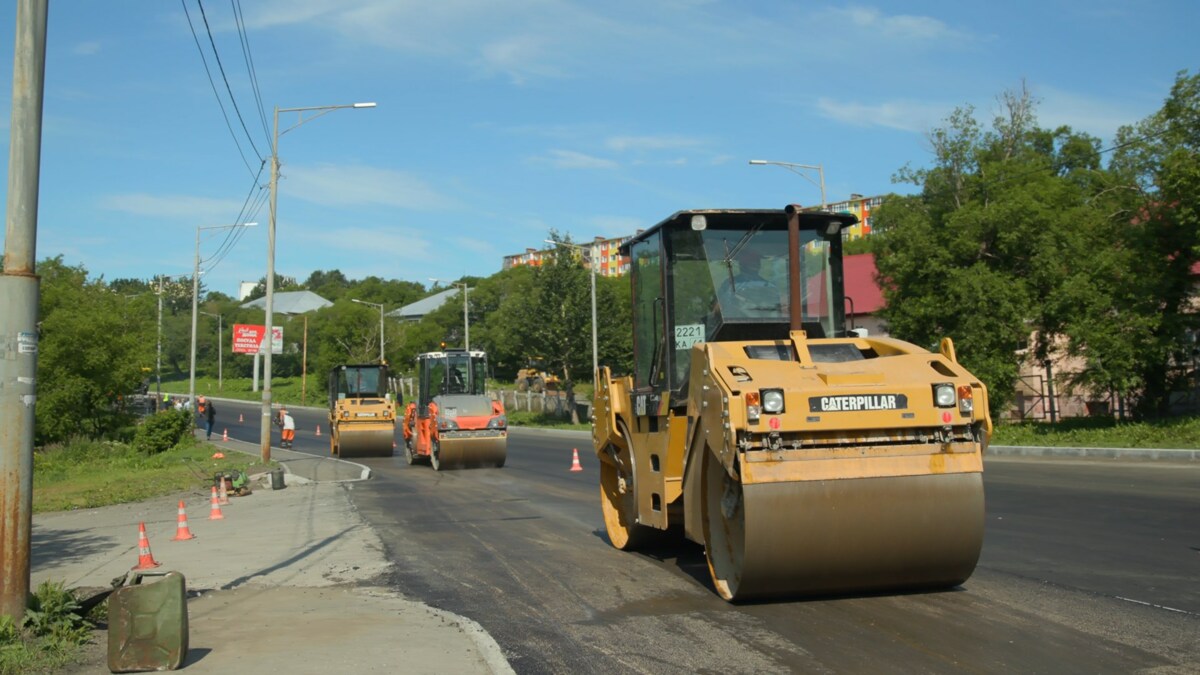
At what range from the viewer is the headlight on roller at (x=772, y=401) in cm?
692

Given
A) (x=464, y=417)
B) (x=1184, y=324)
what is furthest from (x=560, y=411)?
(x=1184, y=324)

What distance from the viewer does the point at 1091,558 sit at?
924 centimetres

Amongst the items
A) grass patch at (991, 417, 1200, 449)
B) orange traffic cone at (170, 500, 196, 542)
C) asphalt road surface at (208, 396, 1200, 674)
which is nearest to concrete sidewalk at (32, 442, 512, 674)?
orange traffic cone at (170, 500, 196, 542)

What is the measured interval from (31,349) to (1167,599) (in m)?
8.03

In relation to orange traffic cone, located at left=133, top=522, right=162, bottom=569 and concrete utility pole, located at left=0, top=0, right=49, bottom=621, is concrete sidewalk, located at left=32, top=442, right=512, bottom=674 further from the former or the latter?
concrete utility pole, located at left=0, top=0, right=49, bottom=621

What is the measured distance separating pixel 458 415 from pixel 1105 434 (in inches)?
630

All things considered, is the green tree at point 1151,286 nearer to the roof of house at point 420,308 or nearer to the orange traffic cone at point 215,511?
the orange traffic cone at point 215,511

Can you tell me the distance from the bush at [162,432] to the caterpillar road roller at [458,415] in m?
13.2

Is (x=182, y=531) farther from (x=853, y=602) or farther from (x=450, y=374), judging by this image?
(x=450, y=374)

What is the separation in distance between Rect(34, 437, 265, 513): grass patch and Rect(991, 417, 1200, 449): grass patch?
63.2ft

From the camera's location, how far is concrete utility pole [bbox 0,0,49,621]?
22.2 feet

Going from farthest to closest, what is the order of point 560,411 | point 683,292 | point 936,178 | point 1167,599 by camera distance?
point 560,411
point 936,178
point 683,292
point 1167,599

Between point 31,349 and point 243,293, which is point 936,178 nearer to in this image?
point 31,349

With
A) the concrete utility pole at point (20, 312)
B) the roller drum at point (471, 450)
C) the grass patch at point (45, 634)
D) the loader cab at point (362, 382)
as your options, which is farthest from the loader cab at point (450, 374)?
the concrete utility pole at point (20, 312)
